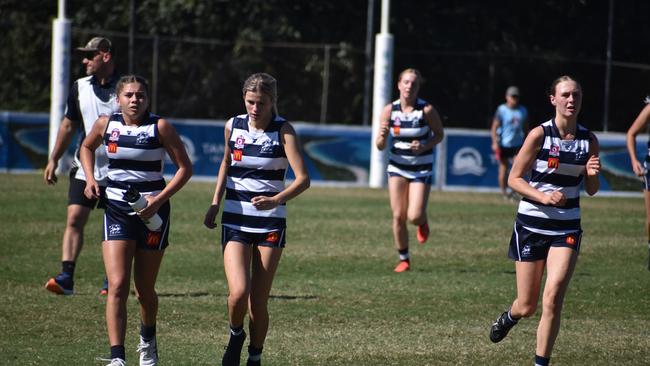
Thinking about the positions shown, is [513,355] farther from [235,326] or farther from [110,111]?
[110,111]

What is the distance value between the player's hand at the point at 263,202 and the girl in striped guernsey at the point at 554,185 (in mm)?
1672

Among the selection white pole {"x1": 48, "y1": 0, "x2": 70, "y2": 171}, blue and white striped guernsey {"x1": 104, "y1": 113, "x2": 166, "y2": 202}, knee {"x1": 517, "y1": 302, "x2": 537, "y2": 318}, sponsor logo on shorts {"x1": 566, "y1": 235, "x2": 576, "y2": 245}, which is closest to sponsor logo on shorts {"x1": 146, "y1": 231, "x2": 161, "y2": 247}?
blue and white striped guernsey {"x1": 104, "y1": 113, "x2": 166, "y2": 202}

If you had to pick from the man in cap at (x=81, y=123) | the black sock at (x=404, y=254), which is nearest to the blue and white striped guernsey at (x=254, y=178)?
the man in cap at (x=81, y=123)

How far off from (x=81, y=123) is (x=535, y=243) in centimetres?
483

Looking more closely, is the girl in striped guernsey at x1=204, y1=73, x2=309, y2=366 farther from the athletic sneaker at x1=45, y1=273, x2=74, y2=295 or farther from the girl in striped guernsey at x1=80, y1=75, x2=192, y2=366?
the athletic sneaker at x1=45, y1=273, x2=74, y2=295

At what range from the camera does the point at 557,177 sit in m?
7.91

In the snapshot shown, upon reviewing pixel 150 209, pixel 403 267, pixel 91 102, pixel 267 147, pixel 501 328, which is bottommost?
pixel 403 267

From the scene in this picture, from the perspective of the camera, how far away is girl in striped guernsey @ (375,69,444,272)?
12.9 m

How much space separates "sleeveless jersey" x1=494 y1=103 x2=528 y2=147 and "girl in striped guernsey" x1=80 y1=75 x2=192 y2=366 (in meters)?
14.7

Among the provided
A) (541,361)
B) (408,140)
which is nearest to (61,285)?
(408,140)

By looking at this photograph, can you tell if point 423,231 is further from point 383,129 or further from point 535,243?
point 535,243

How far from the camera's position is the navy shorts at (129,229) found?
26.0 feet

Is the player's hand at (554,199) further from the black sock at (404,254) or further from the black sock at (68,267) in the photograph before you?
the black sock at (404,254)

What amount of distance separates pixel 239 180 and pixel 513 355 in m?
2.63
